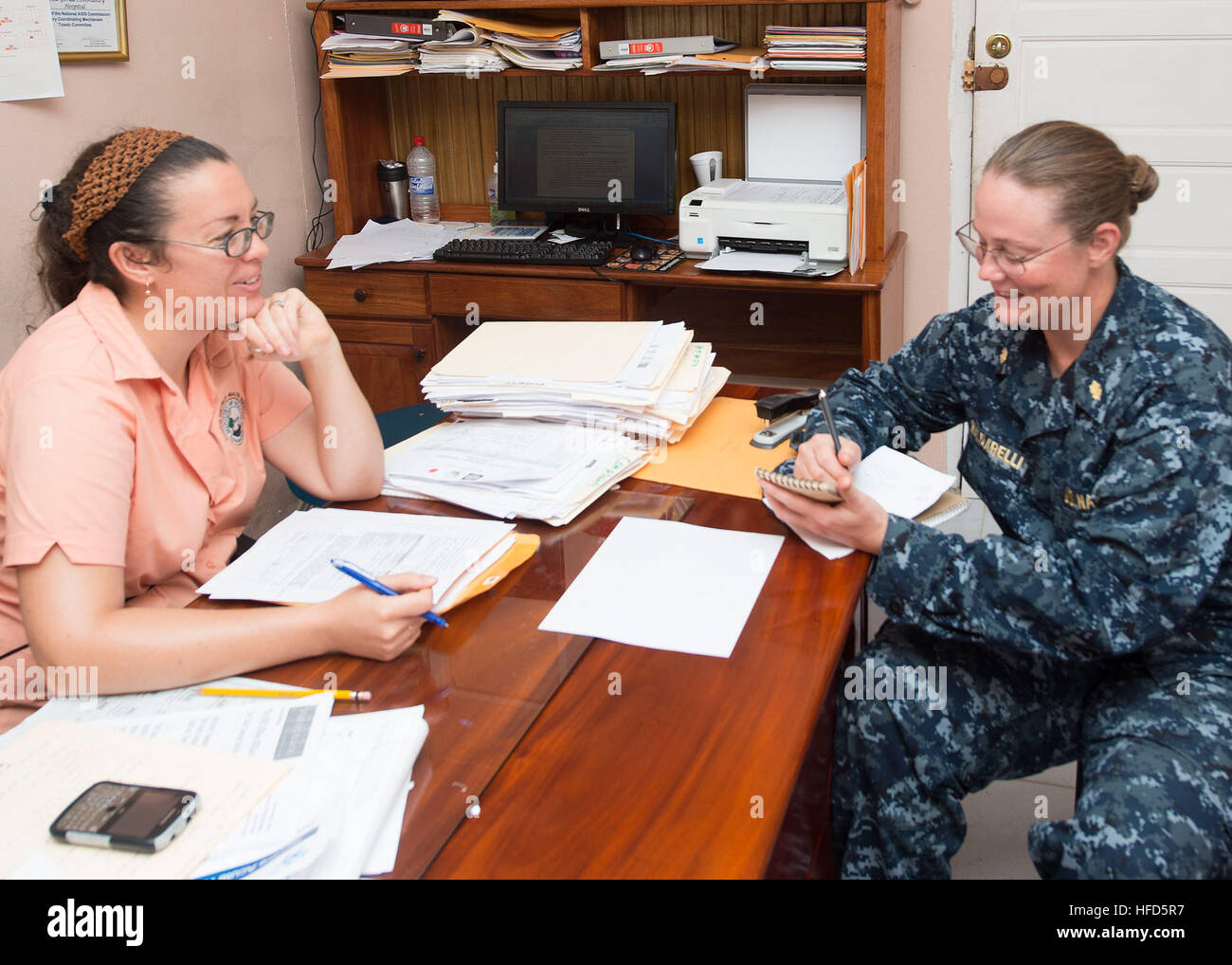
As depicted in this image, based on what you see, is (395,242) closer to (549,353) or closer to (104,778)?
(549,353)

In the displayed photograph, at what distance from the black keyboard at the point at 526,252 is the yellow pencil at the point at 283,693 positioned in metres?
1.97

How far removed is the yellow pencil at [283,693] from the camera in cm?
116

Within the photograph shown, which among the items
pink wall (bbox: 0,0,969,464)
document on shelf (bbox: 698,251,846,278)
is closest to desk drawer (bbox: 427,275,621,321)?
document on shelf (bbox: 698,251,846,278)

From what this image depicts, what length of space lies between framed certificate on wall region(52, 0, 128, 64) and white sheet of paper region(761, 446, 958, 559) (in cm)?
199

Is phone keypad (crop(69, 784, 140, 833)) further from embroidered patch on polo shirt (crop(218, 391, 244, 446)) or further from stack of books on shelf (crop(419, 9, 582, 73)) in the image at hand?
stack of books on shelf (crop(419, 9, 582, 73))

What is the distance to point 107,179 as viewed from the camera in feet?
4.72

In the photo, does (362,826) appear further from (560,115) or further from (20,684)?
(560,115)

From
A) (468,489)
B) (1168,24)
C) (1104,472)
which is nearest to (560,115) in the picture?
(1168,24)

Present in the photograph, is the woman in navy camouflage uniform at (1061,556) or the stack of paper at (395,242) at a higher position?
the stack of paper at (395,242)

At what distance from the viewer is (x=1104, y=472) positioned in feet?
4.70

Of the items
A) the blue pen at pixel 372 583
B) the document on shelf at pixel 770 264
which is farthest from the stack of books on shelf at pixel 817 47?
the blue pen at pixel 372 583

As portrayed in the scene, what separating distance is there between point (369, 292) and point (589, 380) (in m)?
1.57

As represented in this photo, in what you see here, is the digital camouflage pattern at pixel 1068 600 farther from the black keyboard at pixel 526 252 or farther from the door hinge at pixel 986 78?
the door hinge at pixel 986 78
